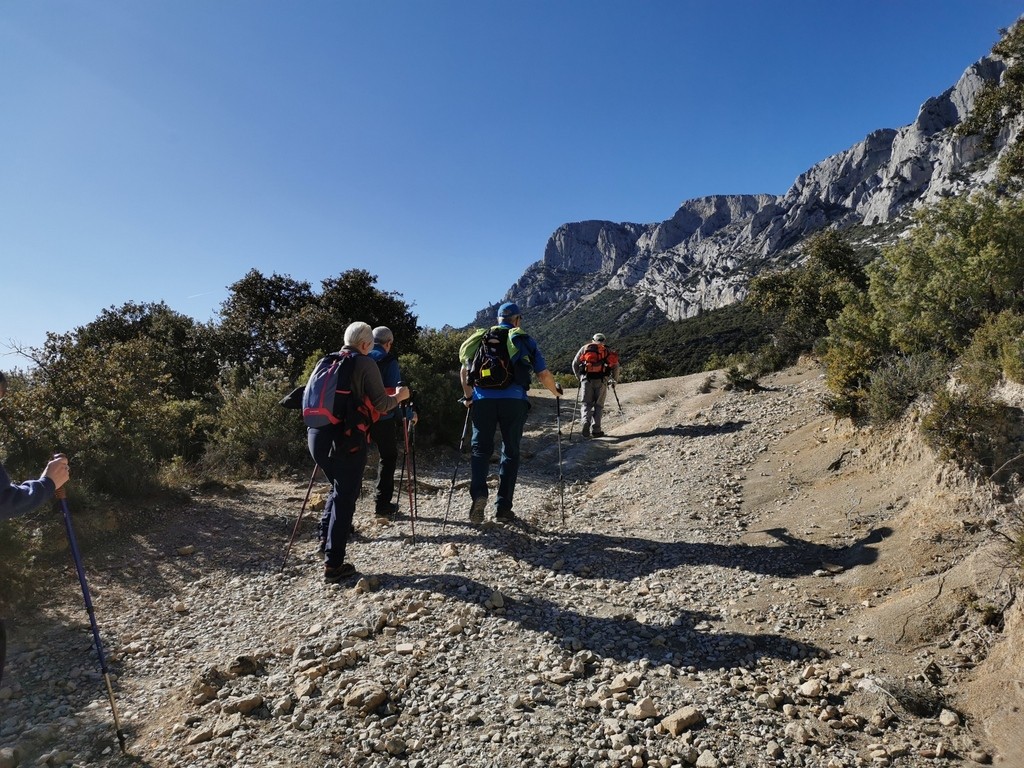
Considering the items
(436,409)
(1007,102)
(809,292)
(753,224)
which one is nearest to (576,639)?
(436,409)

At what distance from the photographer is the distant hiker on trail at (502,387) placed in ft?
20.6

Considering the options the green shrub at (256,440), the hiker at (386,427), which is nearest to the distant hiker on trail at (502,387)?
the hiker at (386,427)

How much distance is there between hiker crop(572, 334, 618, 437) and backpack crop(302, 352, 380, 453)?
7.86 meters

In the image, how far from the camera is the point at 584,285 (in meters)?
160

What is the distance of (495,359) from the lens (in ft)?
20.6

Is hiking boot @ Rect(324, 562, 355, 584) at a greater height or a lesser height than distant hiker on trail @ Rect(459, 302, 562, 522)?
lesser

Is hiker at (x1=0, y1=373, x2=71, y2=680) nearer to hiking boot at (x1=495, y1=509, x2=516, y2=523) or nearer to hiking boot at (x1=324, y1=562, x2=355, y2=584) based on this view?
hiking boot at (x1=324, y1=562, x2=355, y2=584)

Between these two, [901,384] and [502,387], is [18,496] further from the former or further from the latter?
[901,384]

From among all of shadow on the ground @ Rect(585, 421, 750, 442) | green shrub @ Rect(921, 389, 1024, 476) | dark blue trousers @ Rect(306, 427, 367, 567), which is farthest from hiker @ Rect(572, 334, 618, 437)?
dark blue trousers @ Rect(306, 427, 367, 567)

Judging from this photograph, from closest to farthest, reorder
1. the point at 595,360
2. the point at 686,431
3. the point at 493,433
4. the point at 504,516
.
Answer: the point at 493,433
the point at 504,516
the point at 686,431
the point at 595,360

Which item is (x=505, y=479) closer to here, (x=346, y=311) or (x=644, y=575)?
(x=644, y=575)

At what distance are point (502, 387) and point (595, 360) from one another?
655 centimetres

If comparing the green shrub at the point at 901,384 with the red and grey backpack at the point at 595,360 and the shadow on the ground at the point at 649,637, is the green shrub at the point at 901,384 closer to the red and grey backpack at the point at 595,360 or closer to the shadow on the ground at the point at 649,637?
the shadow on the ground at the point at 649,637

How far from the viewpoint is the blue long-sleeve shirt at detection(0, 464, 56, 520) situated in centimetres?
289
